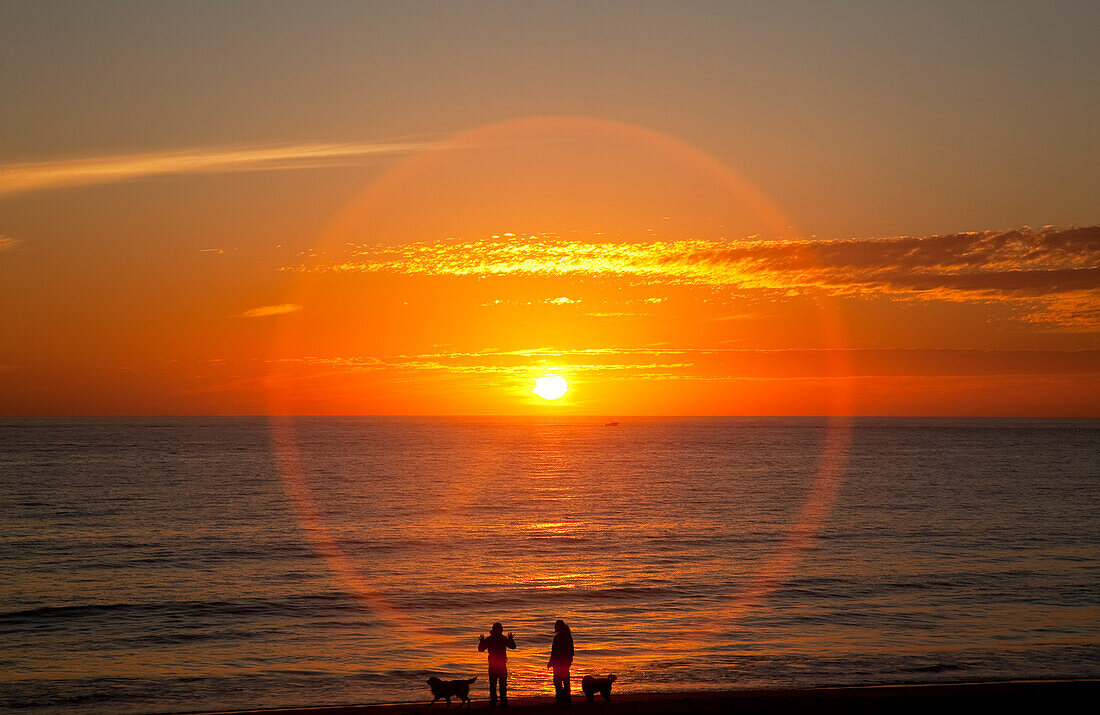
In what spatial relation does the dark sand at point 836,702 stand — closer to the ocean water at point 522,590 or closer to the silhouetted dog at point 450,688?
the silhouetted dog at point 450,688

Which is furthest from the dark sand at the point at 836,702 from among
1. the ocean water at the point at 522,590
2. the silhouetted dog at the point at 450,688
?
the ocean water at the point at 522,590

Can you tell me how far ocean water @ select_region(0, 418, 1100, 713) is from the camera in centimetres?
2623

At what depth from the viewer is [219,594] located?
37719mm

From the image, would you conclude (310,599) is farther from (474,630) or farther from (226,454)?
(226,454)

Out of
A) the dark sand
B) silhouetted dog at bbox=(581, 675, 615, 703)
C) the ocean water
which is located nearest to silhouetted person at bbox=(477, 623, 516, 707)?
the dark sand

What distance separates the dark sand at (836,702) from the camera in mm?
21094

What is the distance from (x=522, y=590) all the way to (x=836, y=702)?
18.4 meters

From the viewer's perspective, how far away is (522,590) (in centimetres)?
3862

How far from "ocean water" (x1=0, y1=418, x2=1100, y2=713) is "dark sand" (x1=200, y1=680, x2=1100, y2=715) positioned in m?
1.68

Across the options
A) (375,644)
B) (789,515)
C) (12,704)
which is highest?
(789,515)

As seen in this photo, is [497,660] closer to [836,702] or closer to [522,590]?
[836,702]

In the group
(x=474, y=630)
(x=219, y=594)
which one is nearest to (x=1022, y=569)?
(x=474, y=630)

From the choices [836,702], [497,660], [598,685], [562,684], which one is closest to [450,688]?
[497,660]

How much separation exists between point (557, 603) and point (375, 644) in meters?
8.35
